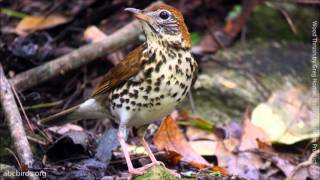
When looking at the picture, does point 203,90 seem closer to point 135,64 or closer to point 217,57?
point 217,57

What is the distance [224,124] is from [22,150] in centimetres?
227

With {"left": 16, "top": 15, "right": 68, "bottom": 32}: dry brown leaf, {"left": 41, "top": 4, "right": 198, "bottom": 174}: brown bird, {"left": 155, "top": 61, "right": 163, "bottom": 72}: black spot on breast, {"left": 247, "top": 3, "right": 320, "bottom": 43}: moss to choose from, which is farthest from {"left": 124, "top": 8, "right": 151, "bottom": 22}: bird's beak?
{"left": 247, "top": 3, "right": 320, "bottom": 43}: moss

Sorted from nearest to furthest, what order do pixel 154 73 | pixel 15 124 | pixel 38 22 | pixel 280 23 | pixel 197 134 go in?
pixel 154 73, pixel 15 124, pixel 197 134, pixel 38 22, pixel 280 23

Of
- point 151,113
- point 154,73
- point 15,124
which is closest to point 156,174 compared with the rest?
point 151,113

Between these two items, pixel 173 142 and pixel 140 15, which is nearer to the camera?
pixel 140 15

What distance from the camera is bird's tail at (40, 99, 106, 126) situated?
4914mm

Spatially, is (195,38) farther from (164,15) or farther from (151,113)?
(151,113)

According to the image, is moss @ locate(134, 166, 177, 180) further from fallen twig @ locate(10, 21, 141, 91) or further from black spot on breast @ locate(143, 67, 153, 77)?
fallen twig @ locate(10, 21, 141, 91)

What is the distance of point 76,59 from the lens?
5.59 metres

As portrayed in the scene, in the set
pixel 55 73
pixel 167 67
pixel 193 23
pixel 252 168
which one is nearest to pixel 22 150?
pixel 167 67

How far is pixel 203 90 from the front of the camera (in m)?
6.14

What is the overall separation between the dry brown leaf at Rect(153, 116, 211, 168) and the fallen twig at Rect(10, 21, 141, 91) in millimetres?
1132

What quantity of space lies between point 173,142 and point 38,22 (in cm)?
236

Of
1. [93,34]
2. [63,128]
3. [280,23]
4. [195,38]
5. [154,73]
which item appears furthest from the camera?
[280,23]
